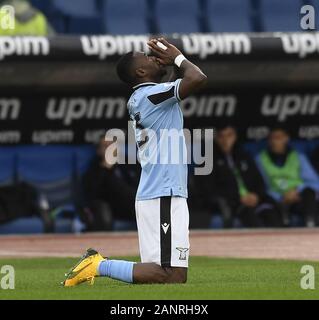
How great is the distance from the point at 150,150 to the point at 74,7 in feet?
32.4

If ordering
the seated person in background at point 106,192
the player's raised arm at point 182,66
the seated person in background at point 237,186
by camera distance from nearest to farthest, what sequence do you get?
the player's raised arm at point 182,66 → the seated person in background at point 106,192 → the seated person in background at point 237,186

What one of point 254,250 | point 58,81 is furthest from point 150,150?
point 58,81

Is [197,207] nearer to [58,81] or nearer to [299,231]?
[299,231]

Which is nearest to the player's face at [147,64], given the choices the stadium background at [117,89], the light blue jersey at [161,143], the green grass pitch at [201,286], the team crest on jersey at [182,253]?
the light blue jersey at [161,143]

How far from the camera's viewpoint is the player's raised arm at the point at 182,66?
28.6 feet

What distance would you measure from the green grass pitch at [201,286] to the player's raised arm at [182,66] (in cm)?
142

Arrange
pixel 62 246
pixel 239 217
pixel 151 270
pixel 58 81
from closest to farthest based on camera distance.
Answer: pixel 151 270, pixel 62 246, pixel 58 81, pixel 239 217

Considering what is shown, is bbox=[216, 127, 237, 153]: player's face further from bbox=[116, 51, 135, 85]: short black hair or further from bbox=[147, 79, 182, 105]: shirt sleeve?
bbox=[147, 79, 182, 105]: shirt sleeve

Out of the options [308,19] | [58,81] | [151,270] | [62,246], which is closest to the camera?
[151,270]

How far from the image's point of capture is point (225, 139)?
58.7ft

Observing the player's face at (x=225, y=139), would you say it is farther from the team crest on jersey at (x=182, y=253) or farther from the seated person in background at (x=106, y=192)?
the team crest on jersey at (x=182, y=253)

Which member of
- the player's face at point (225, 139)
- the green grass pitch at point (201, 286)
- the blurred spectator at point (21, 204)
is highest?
the player's face at point (225, 139)

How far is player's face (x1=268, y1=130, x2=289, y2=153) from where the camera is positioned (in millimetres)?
18062

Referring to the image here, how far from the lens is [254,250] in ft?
48.4
